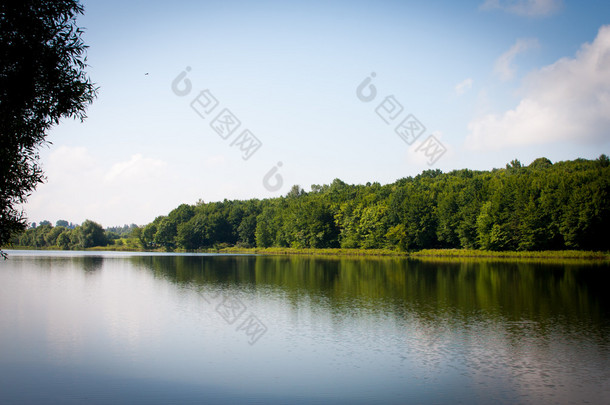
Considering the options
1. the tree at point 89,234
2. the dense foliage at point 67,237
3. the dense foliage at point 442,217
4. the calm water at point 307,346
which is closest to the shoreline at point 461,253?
the dense foliage at point 442,217

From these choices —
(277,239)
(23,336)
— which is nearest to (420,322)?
(23,336)

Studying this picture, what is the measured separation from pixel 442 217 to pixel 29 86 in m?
93.2

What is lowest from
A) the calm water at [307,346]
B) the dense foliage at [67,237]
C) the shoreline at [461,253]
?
the calm water at [307,346]

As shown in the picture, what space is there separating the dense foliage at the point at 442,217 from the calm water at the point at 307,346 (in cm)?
4823

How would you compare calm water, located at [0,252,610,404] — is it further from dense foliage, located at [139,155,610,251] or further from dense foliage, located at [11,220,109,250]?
dense foliage, located at [11,220,109,250]

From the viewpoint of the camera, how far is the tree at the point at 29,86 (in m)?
15.9

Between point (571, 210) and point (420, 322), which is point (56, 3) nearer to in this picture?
point (420, 322)

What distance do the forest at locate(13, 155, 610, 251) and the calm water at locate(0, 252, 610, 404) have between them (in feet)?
159

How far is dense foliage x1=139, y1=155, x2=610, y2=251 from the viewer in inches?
3120

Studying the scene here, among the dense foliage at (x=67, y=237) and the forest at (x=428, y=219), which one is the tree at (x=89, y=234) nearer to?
the dense foliage at (x=67, y=237)

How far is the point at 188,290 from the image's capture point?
38.5 m

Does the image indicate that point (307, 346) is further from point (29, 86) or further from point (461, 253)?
point (461, 253)

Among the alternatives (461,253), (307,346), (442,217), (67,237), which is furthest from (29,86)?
(67,237)

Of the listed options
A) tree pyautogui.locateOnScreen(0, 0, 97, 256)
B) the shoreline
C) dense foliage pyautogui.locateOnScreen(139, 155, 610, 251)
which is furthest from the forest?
tree pyautogui.locateOnScreen(0, 0, 97, 256)
